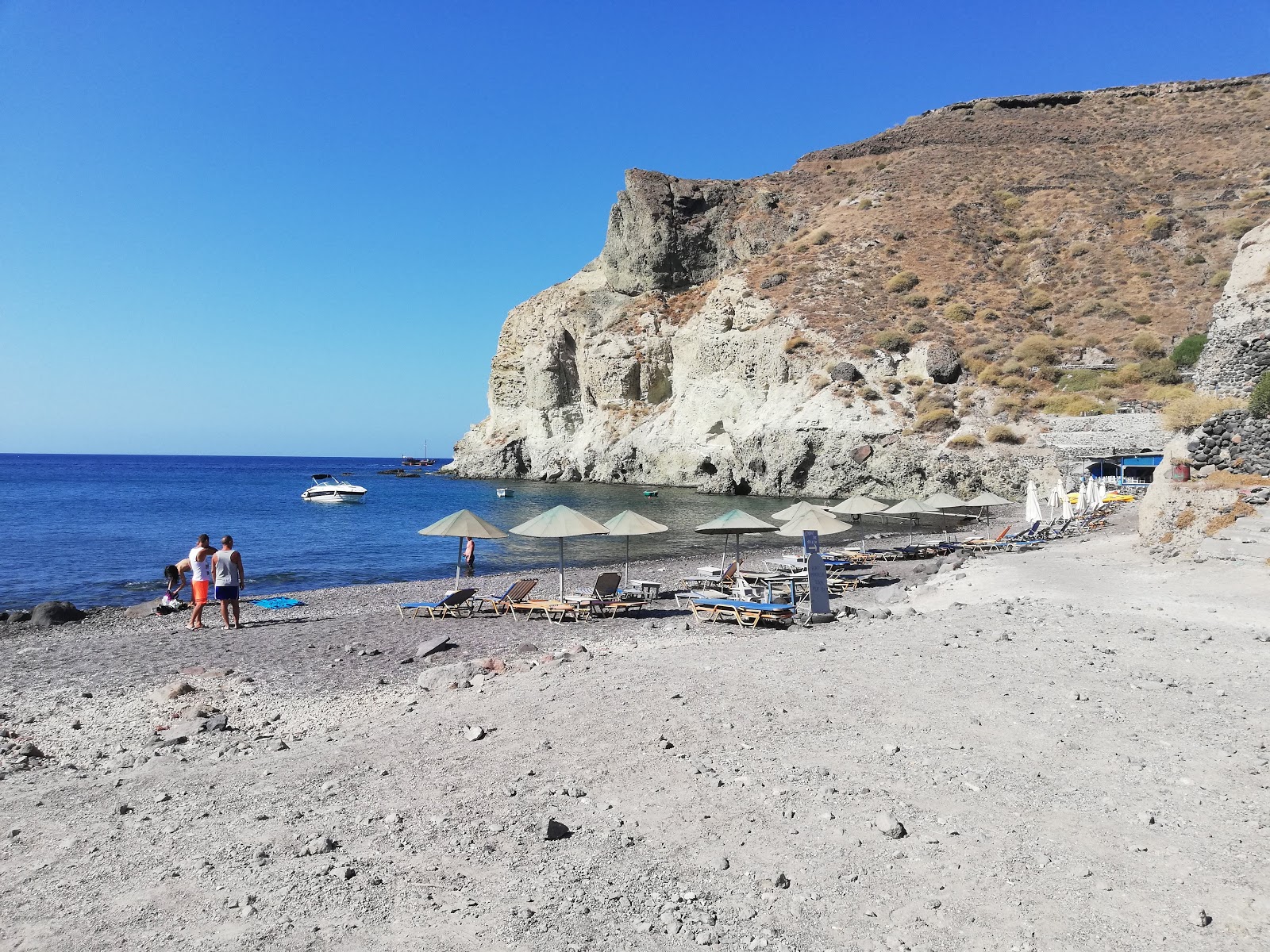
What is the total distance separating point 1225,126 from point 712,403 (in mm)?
51496

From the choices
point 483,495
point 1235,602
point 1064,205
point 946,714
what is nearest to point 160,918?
point 946,714

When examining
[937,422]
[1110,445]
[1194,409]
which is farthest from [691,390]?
[1194,409]

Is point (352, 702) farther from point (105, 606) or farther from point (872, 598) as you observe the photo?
point (105, 606)

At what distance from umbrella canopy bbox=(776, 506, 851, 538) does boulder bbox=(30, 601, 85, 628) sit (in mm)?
14845

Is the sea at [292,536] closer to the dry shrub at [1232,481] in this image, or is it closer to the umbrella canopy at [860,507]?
the umbrella canopy at [860,507]

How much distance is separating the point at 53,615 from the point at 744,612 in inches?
548

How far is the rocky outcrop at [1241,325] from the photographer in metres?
29.5

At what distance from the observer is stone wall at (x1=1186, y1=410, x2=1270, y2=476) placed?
1434cm

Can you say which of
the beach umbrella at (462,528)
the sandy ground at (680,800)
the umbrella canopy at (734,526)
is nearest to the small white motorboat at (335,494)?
the beach umbrella at (462,528)

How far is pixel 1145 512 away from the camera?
15992 mm

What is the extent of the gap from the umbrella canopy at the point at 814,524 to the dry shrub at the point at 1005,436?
97.8 ft

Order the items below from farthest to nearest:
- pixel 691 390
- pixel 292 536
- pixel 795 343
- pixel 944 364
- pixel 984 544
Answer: pixel 691 390
pixel 795 343
pixel 944 364
pixel 292 536
pixel 984 544

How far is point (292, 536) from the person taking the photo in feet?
112

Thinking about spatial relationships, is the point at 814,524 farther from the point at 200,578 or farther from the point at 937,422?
the point at 937,422
